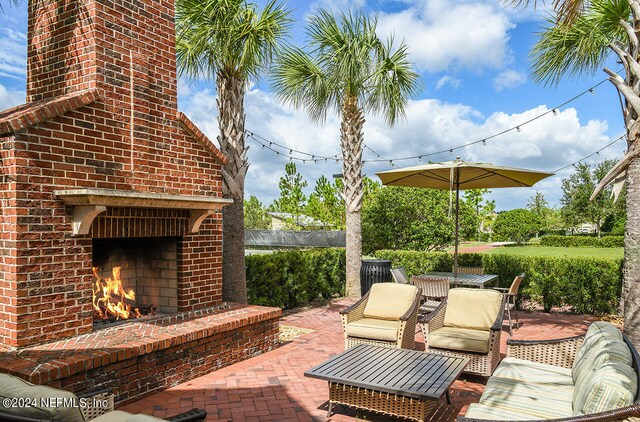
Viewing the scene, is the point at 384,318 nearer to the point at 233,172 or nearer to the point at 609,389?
the point at 233,172

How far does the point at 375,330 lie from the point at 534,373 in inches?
80.1

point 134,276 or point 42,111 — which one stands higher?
point 42,111

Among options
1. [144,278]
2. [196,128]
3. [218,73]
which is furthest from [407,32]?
[144,278]

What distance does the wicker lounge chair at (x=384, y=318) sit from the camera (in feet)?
16.8

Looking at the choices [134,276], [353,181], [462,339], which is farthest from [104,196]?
[353,181]

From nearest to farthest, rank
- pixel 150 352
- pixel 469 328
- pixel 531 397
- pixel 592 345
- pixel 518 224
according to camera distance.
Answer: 1. pixel 531 397
2. pixel 592 345
3. pixel 150 352
4. pixel 469 328
5. pixel 518 224

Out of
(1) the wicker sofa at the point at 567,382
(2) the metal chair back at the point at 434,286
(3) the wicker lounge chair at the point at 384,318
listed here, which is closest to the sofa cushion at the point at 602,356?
(1) the wicker sofa at the point at 567,382

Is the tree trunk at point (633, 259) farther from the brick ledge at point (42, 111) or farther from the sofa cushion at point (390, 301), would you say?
the brick ledge at point (42, 111)

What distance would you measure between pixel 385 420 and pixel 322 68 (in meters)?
7.34

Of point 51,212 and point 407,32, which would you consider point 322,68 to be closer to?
point 407,32

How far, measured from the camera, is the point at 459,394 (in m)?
4.43

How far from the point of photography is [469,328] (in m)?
5.09

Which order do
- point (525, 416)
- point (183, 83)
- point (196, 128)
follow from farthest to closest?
1. point (183, 83)
2. point (196, 128)
3. point (525, 416)

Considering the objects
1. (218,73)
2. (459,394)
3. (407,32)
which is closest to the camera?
(459,394)
